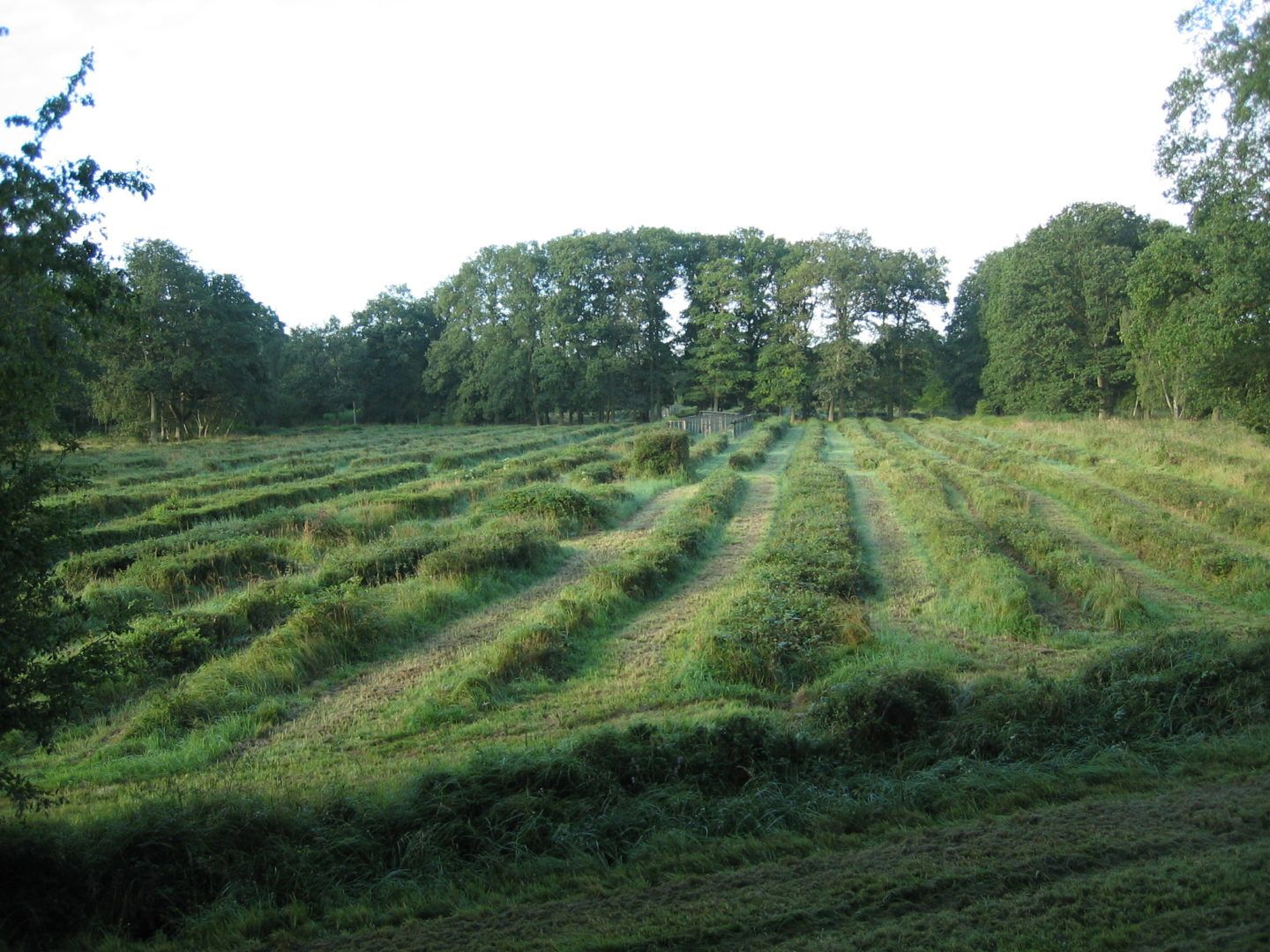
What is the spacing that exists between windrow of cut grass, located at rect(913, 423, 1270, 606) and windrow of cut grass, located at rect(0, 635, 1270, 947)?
5.29 meters

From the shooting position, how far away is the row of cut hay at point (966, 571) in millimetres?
9898

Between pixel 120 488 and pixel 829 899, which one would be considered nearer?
pixel 829 899

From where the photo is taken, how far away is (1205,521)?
16625 millimetres

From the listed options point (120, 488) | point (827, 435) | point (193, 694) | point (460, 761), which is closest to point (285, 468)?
point (120, 488)

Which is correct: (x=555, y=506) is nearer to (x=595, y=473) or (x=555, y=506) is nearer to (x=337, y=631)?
(x=595, y=473)

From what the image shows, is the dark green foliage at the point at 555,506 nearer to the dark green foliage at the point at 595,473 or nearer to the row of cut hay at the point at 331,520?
the row of cut hay at the point at 331,520

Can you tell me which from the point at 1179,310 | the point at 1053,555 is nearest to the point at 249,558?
the point at 1053,555

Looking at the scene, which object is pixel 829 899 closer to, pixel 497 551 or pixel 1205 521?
pixel 497 551

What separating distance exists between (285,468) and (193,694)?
2298cm

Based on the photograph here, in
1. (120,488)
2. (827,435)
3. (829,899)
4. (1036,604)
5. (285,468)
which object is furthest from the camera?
(827,435)

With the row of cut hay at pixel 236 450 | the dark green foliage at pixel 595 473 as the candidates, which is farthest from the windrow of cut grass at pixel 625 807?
the row of cut hay at pixel 236 450

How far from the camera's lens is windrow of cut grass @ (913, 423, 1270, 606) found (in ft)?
37.1

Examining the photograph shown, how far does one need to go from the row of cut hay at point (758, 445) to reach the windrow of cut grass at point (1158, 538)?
927 cm

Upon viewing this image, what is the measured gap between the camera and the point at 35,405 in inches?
183
